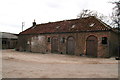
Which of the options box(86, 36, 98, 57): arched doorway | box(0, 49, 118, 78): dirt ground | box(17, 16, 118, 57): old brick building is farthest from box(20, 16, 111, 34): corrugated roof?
box(0, 49, 118, 78): dirt ground

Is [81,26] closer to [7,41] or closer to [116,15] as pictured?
[116,15]

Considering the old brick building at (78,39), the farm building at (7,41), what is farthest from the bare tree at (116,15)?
the farm building at (7,41)

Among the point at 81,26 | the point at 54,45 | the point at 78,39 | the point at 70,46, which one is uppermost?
the point at 81,26

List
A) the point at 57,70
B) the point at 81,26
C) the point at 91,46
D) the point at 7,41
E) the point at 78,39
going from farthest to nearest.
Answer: the point at 7,41, the point at 81,26, the point at 78,39, the point at 91,46, the point at 57,70

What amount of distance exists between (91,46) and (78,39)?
2.47m

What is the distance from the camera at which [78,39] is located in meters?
20.6

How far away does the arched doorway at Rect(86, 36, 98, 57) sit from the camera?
62.0 ft

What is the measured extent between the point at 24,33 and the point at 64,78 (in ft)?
80.5

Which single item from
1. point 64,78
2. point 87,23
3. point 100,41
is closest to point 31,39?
point 87,23

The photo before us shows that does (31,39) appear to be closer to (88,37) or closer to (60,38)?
(60,38)

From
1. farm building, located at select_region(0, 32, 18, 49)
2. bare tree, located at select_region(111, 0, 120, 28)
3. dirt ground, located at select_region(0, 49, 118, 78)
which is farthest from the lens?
farm building, located at select_region(0, 32, 18, 49)

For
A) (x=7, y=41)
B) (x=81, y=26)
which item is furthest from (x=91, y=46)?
(x=7, y=41)

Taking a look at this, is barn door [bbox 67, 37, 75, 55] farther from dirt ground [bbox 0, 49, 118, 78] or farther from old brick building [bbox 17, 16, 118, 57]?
dirt ground [bbox 0, 49, 118, 78]

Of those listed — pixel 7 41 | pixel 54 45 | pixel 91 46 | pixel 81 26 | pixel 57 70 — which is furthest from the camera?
pixel 7 41
